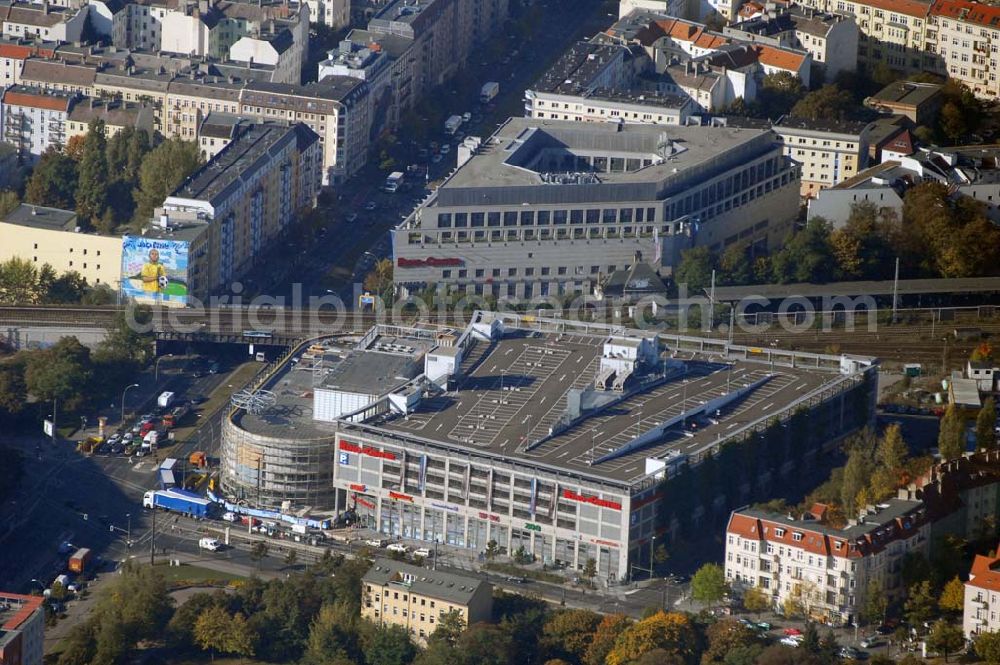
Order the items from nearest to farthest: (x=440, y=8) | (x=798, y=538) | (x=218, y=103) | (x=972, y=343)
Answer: (x=798, y=538), (x=972, y=343), (x=218, y=103), (x=440, y=8)

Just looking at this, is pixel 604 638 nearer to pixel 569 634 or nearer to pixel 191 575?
pixel 569 634

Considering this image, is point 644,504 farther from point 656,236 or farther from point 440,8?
point 440,8

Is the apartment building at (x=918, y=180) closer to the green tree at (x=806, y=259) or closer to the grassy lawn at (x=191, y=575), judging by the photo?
the green tree at (x=806, y=259)

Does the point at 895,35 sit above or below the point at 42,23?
above

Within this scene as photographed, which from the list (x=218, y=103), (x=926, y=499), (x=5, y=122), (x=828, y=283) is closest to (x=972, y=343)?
(x=828, y=283)

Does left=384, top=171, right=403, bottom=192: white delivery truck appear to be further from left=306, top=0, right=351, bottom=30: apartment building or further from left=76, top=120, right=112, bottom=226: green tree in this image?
left=306, top=0, right=351, bottom=30: apartment building

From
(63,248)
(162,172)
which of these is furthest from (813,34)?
(63,248)
